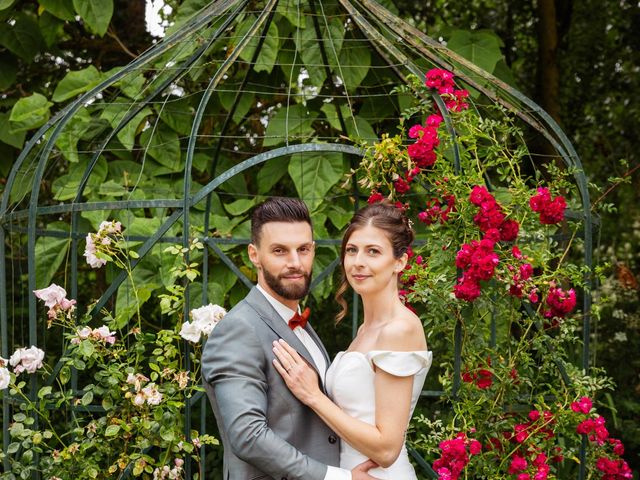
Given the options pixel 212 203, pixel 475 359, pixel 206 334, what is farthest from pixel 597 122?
pixel 206 334

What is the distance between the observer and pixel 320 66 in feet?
14.5

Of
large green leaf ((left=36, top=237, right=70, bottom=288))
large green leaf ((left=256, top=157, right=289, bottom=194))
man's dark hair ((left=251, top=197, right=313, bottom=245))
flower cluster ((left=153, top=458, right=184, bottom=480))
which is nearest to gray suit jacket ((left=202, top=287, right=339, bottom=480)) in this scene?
man's dark hair ((left=251, top=197, right=313, bottom=245))

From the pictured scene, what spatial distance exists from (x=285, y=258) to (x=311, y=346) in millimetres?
322

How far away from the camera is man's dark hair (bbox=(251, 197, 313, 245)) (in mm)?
2559

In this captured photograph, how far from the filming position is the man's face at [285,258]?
2531 millimetres

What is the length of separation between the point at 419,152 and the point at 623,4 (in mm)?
4425

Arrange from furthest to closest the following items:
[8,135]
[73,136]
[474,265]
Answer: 1. [8,135]
2. [73,136]
3. [474,265]

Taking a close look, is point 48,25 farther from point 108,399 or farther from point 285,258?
point 285,258

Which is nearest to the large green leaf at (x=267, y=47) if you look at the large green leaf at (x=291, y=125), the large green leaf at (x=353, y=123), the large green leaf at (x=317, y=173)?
the large green leaf at (x=291, y=125)

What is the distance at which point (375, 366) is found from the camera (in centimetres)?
255

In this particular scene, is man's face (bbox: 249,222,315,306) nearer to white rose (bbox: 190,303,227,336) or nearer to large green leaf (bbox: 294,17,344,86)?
white rose (bbox: 190,303,227,336)

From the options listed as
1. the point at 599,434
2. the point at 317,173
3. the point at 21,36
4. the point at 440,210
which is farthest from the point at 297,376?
the point at 21,36

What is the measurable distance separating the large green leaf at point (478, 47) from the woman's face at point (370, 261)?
7.23 feet

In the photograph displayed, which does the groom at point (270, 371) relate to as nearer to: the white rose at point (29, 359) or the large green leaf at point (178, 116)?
the white rose at point (29, 359)
